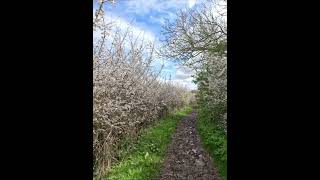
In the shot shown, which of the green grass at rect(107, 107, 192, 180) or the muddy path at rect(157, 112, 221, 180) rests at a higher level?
the green grass at rect(107, 107, 192, 180)

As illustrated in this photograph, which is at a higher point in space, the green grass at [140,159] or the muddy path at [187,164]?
the green grass at [140,159]

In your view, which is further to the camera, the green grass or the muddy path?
the muddy path

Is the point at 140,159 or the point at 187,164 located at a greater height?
the point at 140,159

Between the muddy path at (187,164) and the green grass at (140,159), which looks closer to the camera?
the green grass at (140,159)
